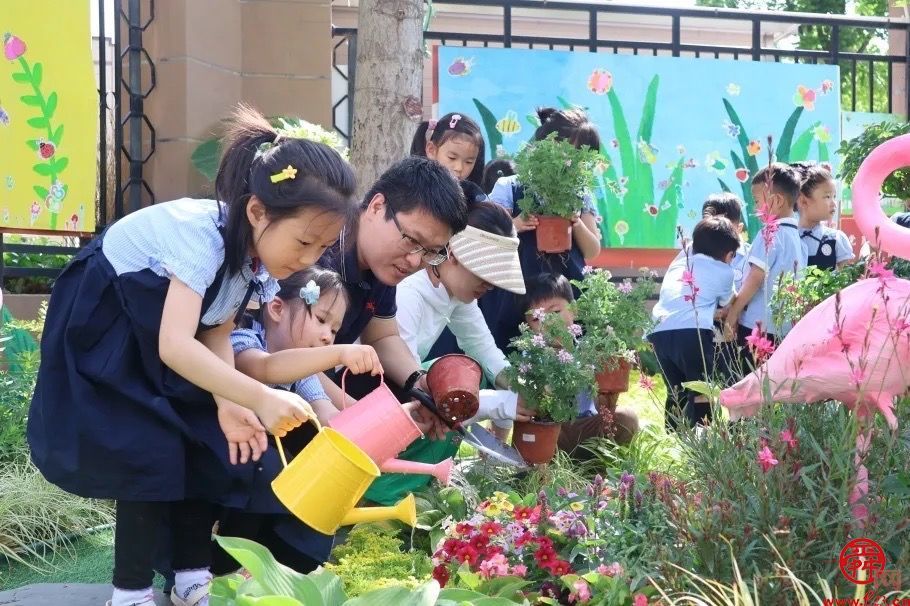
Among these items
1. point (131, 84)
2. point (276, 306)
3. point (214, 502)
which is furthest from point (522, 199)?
point (131, 84)

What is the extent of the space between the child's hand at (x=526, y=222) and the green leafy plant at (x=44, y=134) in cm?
258

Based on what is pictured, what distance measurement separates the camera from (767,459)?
191 cm

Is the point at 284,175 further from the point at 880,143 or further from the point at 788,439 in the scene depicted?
the point at 880,143

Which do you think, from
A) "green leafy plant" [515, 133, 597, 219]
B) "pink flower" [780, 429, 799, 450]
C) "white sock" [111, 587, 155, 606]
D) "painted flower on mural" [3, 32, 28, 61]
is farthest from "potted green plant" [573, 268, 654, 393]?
"painted flower on mural" [3, 32, 28, 61]

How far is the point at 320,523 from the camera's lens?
2143mm

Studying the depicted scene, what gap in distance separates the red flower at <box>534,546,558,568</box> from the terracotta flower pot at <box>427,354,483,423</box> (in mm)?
586

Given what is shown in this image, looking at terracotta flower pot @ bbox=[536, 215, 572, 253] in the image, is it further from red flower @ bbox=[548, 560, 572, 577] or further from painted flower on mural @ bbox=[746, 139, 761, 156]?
painted flower on mural @ bbox=[746, 139, 761, 156]

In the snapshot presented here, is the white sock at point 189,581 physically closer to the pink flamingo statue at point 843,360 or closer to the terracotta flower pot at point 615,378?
the pink flamingo statue at point 843,360

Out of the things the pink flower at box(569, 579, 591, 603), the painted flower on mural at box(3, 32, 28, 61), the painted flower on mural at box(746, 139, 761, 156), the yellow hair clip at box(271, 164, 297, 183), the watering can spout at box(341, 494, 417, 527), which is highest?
the painted flower on mural at box(3, 32, 28, 61)

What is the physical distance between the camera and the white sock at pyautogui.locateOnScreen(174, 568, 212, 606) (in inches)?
101

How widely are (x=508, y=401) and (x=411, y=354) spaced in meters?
0.44

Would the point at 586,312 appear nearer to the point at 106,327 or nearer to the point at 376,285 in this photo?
the point at 376,285

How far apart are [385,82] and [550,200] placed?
104 cm

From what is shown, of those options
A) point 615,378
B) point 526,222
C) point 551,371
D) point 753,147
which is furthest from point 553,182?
point 753,147
